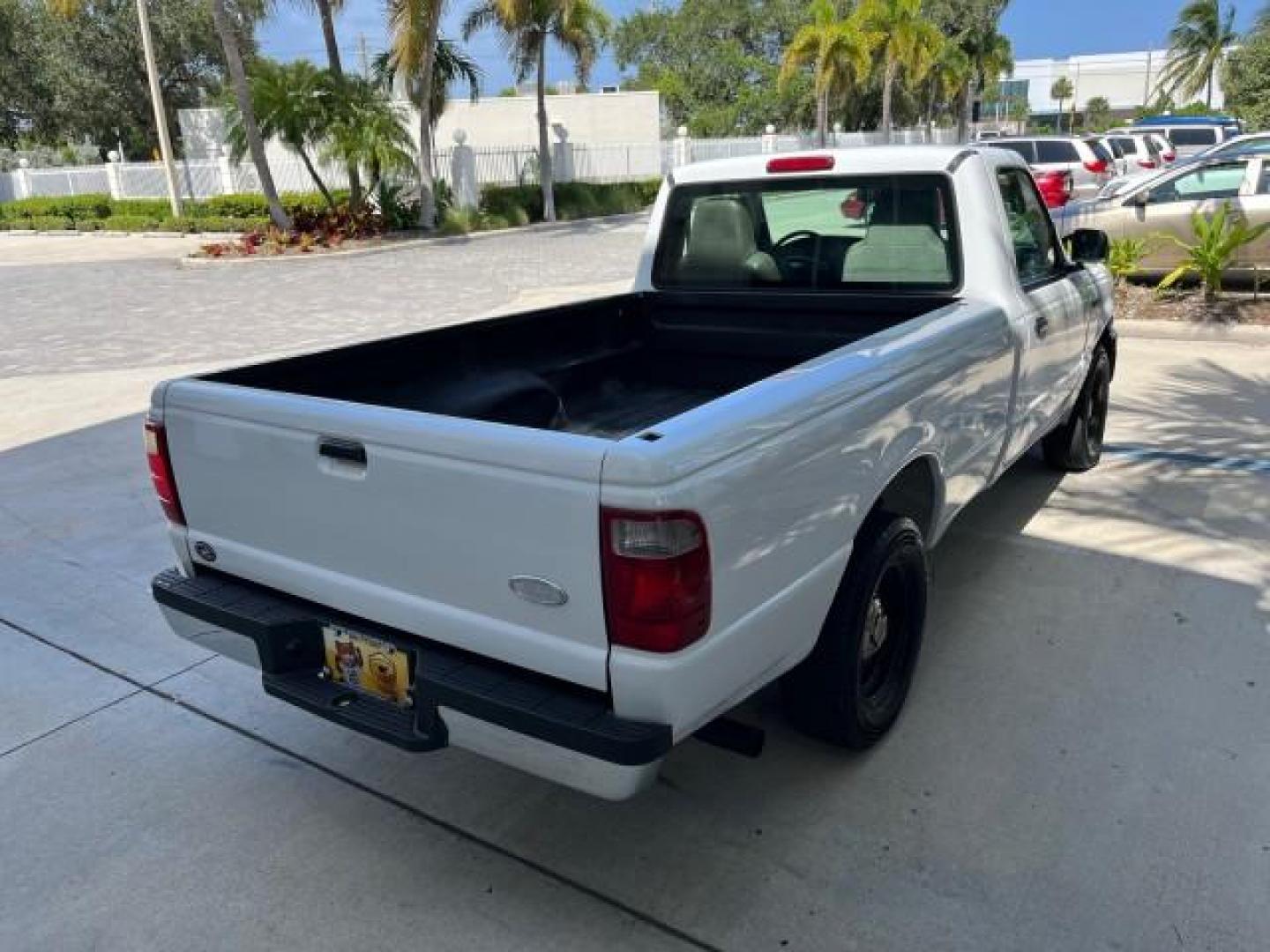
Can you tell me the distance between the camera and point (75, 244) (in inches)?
1035

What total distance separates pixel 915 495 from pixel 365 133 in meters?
19.8

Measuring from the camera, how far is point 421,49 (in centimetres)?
2114

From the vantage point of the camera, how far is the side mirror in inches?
197

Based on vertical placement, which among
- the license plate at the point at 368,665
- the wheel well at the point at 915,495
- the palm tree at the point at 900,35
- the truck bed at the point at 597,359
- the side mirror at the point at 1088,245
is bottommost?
the license plate at the point at 368,665

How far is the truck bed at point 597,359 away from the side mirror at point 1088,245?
1.46 m

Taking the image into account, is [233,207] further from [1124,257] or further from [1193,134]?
[1193,134]

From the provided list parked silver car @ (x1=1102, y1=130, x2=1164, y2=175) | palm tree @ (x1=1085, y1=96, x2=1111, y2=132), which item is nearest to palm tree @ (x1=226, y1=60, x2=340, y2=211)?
parked silver car @ (x1=1102, y1=130, x2=1164, y2=175)

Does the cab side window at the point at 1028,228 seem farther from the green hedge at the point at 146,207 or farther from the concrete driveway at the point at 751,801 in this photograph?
the green hedge at the point at 146,207

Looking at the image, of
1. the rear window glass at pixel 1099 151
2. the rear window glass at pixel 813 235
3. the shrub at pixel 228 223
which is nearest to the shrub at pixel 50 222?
the shrub at pixel 228 223

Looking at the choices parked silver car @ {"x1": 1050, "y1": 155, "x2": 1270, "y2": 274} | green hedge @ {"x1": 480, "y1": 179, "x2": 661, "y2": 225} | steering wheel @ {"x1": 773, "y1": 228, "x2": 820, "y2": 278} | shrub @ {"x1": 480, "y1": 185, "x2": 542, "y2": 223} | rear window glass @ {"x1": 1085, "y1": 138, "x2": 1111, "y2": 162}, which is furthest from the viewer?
green hedge @ {"x1": 480, "y1": 179, "x2": 661, "y2": 225}

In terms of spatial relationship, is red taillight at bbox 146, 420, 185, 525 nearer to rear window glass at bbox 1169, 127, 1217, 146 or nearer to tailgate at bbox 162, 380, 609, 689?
tailgate at bbox 162, 380, 609, 689

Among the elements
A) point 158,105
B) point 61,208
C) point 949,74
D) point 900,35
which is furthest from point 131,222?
point 949,74

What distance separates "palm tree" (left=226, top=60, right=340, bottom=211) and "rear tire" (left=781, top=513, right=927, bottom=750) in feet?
66.8

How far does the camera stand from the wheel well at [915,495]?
320 cm
